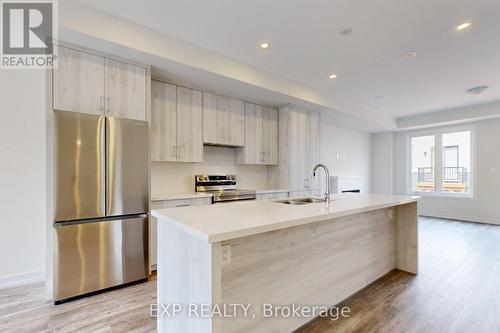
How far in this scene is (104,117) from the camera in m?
2.49

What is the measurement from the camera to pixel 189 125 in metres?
3.57

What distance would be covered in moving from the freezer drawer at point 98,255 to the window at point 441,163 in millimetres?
7294

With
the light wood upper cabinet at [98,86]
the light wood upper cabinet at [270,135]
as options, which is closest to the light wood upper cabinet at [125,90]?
the light wood upper cabinet at [98,86]

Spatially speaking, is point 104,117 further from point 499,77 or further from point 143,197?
point 499,77

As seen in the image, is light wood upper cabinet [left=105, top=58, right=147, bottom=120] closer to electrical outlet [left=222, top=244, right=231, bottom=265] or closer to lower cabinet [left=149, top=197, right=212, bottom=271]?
lower cabinet [left=149, top=197, right=212, bottom=271]

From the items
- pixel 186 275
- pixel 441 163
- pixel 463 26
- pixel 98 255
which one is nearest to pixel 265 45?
pixel 463 26

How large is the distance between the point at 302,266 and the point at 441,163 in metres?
6.54

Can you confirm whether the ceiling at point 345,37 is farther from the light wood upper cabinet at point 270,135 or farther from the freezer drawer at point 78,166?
the freezer drawer at point 78,166

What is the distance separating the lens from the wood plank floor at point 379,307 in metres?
1.92

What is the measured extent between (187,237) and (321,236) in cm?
119

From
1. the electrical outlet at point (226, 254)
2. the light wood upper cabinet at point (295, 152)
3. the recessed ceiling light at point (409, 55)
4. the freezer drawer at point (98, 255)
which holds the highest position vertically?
the recessed ceiling light at point (409, 55)

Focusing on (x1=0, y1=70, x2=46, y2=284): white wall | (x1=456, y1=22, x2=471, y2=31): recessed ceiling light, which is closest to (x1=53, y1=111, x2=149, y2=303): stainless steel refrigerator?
(x1=0, y1=70, x2=46, y2=284): white wall

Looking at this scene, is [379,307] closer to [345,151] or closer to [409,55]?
[409,55]

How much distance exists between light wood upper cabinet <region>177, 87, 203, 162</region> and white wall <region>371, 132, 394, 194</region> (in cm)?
616
